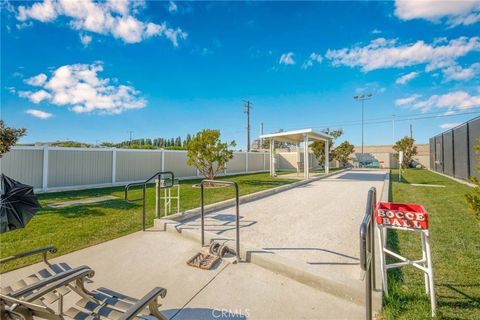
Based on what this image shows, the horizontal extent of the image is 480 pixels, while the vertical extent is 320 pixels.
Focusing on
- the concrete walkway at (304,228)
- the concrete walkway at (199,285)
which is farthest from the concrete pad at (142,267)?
the concrete walkway at (304,228)

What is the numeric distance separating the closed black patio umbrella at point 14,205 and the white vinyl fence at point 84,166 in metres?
8.07

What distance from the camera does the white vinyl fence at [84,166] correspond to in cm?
840

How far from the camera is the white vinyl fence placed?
8402mm

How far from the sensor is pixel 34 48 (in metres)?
9.11

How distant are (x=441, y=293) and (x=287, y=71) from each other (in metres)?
18.5

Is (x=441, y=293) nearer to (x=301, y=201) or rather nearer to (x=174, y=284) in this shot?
(x=174, y=284)

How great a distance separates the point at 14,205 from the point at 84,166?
29.6ft

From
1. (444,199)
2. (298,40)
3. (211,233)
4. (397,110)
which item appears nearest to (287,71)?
(298,40)

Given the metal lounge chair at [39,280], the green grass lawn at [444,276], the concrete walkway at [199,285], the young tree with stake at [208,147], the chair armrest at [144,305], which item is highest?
the young tree with stake at [208,147]

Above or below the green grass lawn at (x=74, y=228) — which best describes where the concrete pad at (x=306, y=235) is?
above

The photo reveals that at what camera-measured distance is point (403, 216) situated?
216cm

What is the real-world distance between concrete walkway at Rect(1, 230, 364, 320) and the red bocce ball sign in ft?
2.96

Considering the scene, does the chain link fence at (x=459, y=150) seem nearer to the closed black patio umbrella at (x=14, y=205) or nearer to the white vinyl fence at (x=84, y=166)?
the closed black patio umbrella at (x=14, y=205)

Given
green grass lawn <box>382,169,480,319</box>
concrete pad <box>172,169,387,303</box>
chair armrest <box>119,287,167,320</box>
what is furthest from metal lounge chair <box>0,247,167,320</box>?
green grass lawn <box>382,169,480,319</box>
